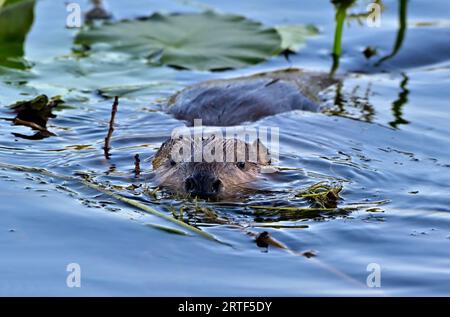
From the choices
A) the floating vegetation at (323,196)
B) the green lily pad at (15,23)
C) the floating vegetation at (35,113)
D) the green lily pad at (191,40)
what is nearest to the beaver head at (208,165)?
the floating vegetation at (323,196)

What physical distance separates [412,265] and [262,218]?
0.83 m

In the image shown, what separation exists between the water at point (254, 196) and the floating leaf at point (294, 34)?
4.0 inches

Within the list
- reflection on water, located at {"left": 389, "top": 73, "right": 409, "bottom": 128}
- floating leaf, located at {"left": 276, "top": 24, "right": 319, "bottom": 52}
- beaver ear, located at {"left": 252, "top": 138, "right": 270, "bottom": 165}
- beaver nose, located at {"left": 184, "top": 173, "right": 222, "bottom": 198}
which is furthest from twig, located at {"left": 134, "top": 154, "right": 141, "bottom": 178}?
floating leaf, located at {"left": 276, "top": 24, "right": 319, "bottom": 52}

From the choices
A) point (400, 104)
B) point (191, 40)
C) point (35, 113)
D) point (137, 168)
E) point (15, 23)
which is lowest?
point (137, 168)

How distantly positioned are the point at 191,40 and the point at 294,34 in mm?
1172

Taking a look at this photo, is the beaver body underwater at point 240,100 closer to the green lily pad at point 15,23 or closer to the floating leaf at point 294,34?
the floating leaf at point 294,34

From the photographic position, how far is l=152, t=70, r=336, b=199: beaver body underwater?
5.07 meters

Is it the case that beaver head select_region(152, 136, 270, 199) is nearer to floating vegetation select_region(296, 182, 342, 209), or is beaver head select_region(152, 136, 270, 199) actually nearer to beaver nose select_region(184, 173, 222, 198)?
beaver nose select_region(184, 173, 222, 198)

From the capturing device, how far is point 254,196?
5113 mm

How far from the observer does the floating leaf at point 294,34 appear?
27.9ft

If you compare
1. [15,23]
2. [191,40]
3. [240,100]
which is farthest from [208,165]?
[15,23]

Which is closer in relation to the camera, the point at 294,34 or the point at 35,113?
the point at 35,113

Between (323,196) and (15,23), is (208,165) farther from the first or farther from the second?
(15,23)
